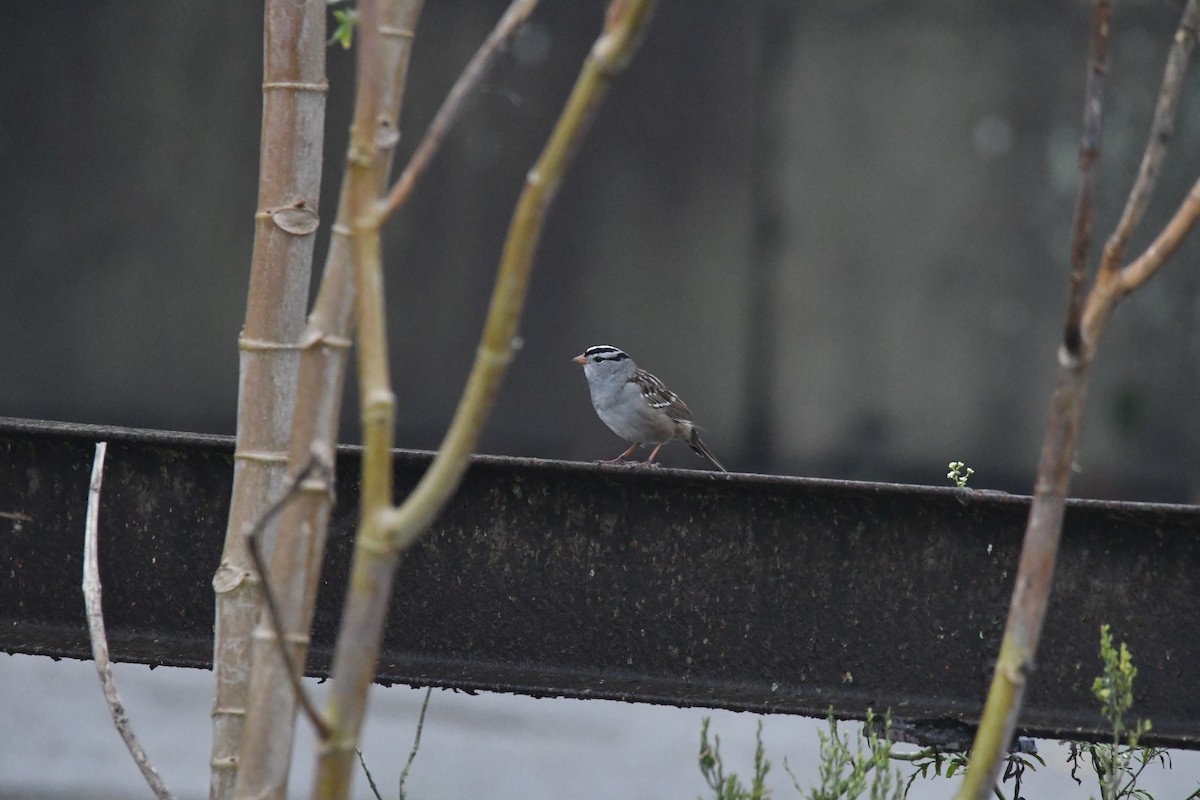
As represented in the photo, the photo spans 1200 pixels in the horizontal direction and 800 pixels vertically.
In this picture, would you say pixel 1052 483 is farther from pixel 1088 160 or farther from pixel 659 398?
pixel 659 398

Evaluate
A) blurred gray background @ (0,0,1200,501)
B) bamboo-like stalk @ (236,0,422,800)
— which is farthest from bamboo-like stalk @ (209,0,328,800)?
blurred gray background @ (0,0,1200,501)

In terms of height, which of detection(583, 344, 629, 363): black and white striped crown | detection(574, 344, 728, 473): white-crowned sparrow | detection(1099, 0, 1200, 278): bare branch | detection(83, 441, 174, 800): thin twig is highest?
detection(1099, 0, 1200, 278): bare branch

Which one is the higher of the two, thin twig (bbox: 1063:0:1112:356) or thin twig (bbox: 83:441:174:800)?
thin twig (bbox: 1063:0:1112:356)

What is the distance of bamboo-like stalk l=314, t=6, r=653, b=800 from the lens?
1083 mm

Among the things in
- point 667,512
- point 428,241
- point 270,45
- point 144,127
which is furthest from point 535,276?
point 270,45

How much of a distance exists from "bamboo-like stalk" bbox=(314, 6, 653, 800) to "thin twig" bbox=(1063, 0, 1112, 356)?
38cm

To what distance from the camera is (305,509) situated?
1415 mm

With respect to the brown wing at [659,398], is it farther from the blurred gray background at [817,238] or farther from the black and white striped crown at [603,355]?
the blurred gray background at [817,238]

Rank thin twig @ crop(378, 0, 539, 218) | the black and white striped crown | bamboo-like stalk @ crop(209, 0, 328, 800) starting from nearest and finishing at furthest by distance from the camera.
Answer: thin twig @ crop(378, 0, 539, 218)
bamboo-like stalk @ crop(209, 0, 328, 800)
the black and white striped crown

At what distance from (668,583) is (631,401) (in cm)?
338

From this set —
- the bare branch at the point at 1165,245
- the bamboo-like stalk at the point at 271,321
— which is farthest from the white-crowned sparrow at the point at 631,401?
the bare branch at the point at 1165,245

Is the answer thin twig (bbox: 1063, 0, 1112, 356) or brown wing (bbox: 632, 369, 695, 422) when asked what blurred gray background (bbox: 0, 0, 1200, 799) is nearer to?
brown wing (bbox: 632, 369, 695, 422)

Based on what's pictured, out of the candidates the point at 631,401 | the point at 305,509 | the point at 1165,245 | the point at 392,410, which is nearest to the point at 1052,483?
the point at 1165,245

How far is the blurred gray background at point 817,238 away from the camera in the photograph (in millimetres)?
7293
